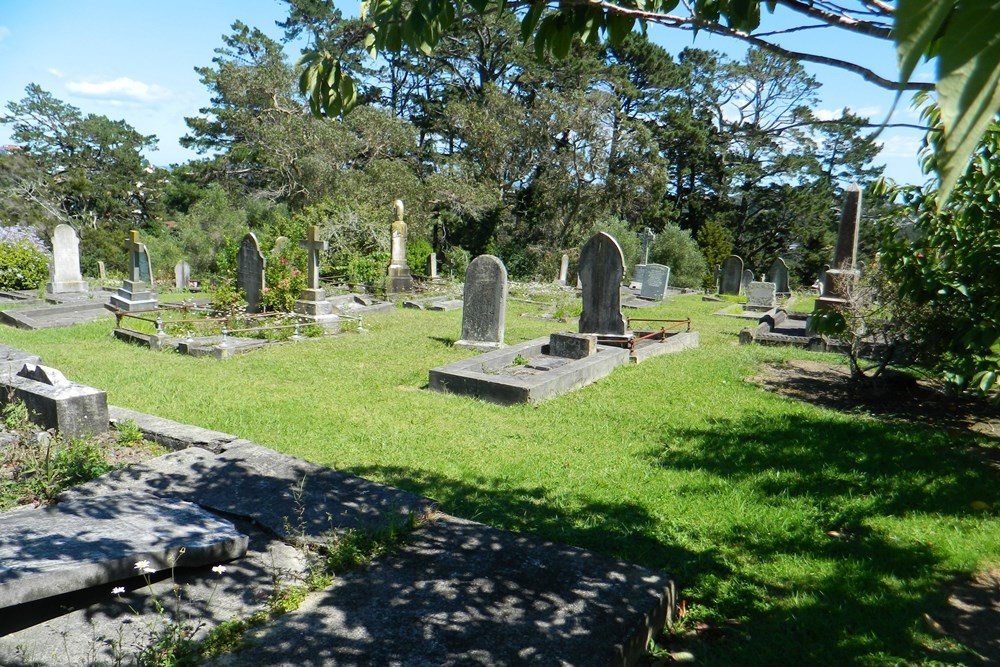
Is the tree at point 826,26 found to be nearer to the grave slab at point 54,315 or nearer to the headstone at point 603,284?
the headstone at point 603,284

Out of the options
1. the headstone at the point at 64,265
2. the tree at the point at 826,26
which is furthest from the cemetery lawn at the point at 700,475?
the headstone at the point at 64,265

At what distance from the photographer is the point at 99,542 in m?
3.33

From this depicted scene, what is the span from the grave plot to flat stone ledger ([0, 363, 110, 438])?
4.04 metres

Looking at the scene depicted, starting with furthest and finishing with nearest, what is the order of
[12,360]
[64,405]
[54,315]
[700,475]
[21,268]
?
[21,268] < [54,315] < [12,360] < [700,475] < [64,405]

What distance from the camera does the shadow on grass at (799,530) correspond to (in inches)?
137

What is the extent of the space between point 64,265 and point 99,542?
1687cm

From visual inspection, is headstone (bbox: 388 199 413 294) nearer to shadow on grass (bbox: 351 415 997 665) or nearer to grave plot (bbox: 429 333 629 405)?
grave plot (bbox: 429 333 629 405)

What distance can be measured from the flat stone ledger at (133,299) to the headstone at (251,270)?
2802 millimetres

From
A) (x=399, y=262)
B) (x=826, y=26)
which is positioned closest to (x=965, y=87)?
(x=826, y=26)

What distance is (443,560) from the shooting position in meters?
3.69

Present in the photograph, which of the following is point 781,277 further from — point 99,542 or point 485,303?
point 99,542

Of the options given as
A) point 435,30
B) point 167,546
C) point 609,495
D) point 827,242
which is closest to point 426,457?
point 609,495

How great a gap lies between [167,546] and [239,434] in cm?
325

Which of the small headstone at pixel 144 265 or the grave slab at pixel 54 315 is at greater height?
the small headstone at pixel 144 265
